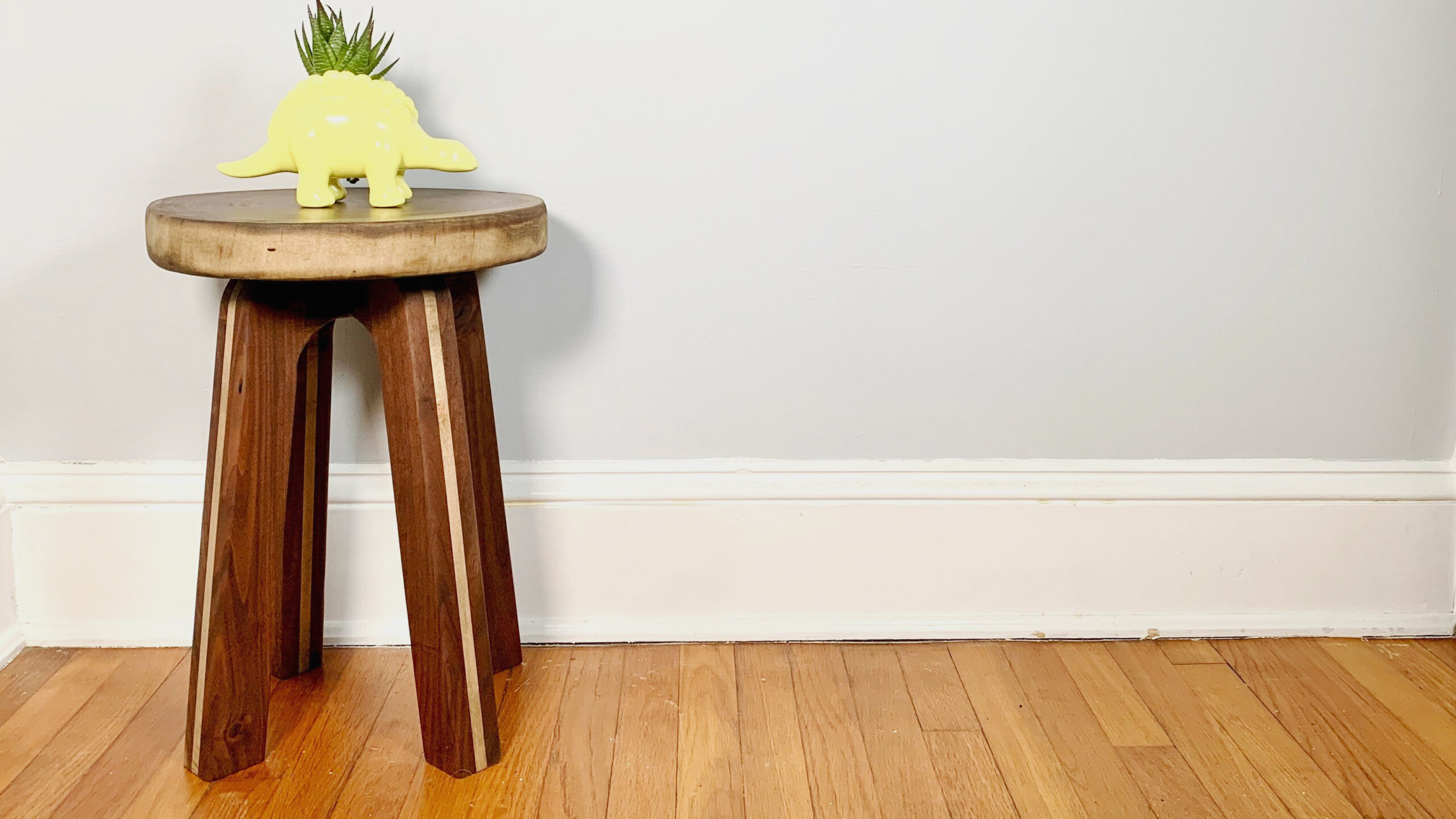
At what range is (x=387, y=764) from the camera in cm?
113

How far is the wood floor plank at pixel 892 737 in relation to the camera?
107 centimetres

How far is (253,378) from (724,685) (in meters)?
0.61

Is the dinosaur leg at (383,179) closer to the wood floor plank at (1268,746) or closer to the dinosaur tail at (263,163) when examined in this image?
the dinosaur tail at (263,163)

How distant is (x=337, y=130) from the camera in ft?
3.46

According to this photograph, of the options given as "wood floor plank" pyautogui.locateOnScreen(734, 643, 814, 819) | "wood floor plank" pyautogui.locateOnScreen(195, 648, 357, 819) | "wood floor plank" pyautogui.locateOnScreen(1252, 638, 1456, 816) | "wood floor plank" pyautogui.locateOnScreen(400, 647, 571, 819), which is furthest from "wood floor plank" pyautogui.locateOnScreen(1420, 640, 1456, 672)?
"wood floor plank" pyautogui.locateOnScreen(195, 648, 357, 819)

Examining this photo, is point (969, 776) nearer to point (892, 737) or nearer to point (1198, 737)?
point (892, 737)

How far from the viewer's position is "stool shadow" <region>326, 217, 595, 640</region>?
132cm

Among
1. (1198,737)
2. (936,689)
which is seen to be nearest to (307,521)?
(936,689)

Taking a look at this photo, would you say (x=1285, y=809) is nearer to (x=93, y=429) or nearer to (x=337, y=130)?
(x=337, y=130)

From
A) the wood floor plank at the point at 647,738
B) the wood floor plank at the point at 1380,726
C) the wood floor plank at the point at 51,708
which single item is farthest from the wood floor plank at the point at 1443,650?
the wood floor plank at the point at 51,708

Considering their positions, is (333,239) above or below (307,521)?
above

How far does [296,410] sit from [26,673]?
507mm

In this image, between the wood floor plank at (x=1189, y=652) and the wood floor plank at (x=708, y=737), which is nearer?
the wood floor plank at (x=708, y=737)

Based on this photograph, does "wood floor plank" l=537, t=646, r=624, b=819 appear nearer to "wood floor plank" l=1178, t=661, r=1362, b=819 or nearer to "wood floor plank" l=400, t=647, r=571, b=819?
"wood floor plank" l=400, t=647, r=571, b=819
